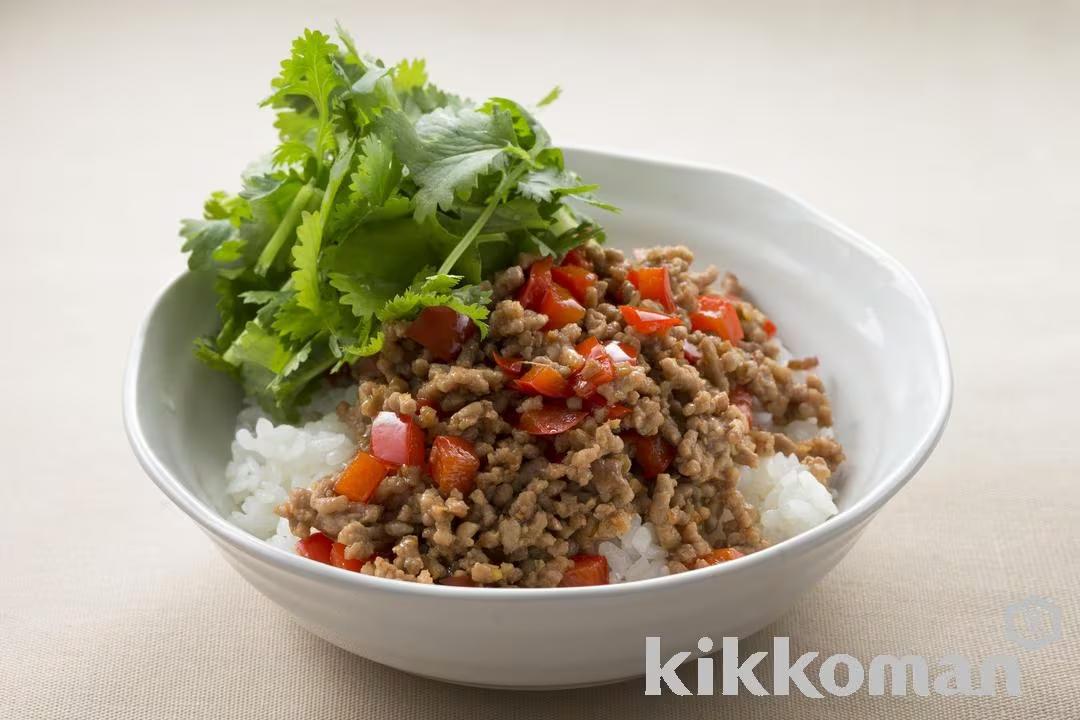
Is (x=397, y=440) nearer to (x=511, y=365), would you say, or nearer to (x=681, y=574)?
(x=511, y=365)

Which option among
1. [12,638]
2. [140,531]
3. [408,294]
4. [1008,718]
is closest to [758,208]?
[408,294]

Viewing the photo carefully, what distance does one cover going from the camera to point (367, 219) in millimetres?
3531

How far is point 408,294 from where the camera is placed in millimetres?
3334

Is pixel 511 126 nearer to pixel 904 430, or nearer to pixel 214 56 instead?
pixel 904 430

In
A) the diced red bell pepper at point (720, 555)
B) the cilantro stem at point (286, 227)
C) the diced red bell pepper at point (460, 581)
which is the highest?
the cilantro stem at point (286, 227)

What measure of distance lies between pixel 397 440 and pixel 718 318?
1.23 m

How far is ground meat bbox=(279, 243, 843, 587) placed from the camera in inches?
123

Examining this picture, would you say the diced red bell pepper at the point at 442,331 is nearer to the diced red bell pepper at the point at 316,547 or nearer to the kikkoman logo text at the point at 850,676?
the diced red bell pepper at the point at 316,547

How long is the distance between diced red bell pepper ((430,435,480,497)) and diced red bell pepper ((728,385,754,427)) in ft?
3.26

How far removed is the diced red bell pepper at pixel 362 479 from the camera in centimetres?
328

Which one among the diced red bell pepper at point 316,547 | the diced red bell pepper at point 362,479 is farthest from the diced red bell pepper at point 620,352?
the diced red bell pepper at point 316,547

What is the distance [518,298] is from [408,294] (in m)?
0.39

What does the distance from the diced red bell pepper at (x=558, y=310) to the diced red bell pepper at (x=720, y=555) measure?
2.68 ft

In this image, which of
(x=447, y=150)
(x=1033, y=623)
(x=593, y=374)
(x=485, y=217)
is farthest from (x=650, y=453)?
(x=1033, y=623)
